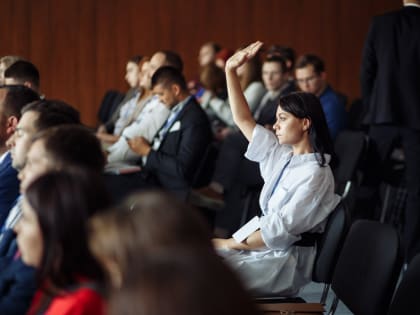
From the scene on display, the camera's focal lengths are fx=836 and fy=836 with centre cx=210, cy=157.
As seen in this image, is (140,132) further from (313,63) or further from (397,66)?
(397,66)

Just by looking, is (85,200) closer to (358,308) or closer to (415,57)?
(358,308)

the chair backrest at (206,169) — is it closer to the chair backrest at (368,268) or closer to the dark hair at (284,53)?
the dark hair at (284,53)

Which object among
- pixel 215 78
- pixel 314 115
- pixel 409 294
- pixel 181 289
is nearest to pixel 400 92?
pixel 215 78

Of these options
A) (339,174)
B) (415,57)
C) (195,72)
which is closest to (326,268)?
(339,174)

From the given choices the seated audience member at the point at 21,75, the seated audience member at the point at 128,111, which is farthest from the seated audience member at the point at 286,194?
the seated audience member at the point at 128,111

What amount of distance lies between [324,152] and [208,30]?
20.2ft

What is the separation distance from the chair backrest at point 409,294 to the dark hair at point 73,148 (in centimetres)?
91

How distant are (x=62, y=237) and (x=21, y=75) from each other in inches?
121

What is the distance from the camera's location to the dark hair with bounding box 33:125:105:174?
2146 millimetres

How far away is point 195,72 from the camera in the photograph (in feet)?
30.8

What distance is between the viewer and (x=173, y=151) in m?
5.42

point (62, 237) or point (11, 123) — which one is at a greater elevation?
point (62, 237)

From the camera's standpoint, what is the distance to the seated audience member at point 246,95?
6754 mm

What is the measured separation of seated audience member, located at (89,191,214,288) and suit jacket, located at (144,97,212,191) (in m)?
4.00
